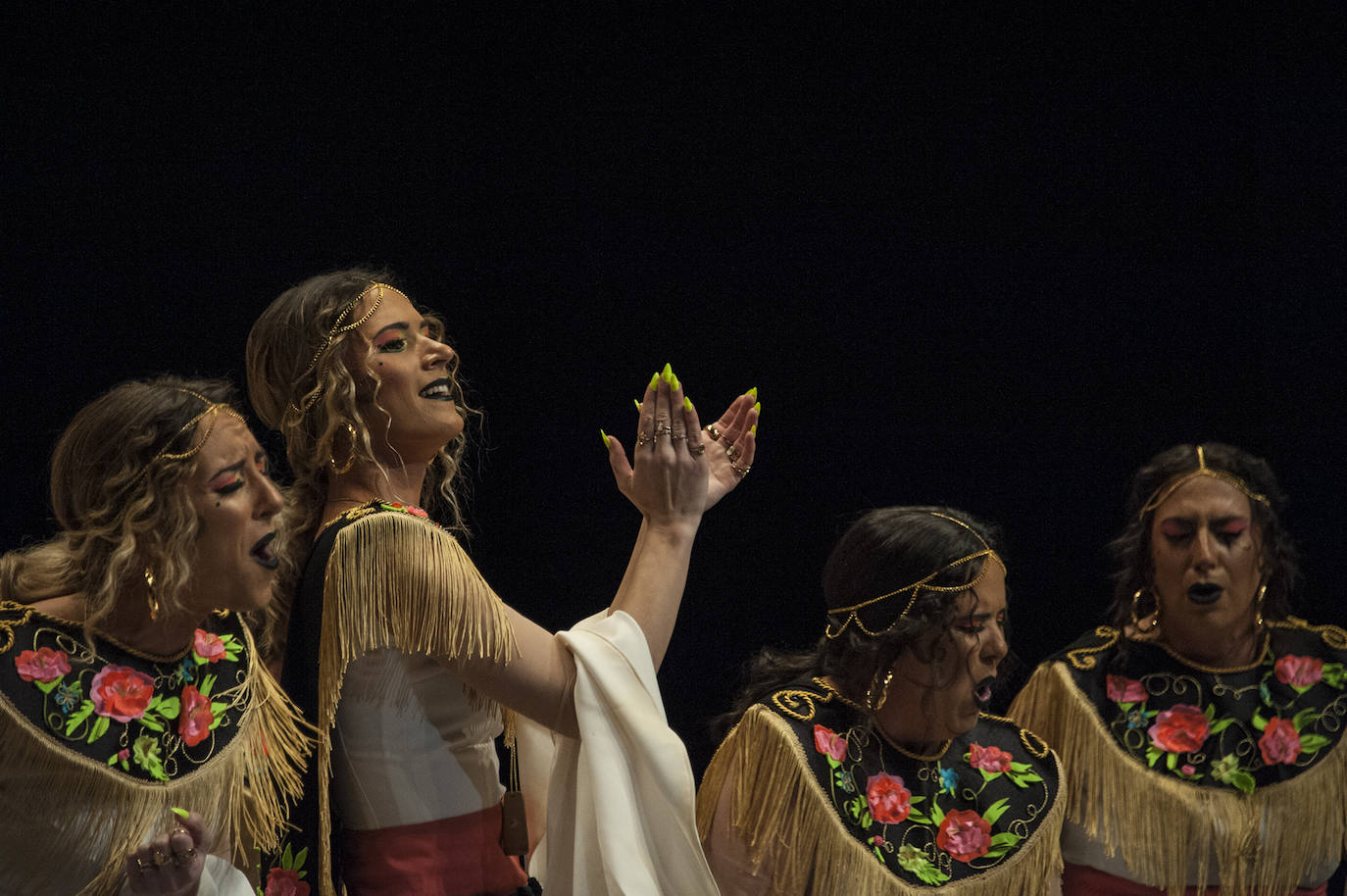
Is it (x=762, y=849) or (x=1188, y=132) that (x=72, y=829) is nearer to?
(x=762, y=849)

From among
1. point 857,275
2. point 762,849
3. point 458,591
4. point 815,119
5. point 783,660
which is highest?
point 815,119

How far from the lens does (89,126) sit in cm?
271

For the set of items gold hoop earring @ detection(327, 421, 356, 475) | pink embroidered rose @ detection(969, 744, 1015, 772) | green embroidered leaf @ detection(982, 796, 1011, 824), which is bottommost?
green embroidered leaf @ detection(982, 796, 1011, 824)

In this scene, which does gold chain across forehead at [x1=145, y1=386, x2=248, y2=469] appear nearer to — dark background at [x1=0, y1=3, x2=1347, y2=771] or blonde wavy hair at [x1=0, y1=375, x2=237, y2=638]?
blonde wavy hair at [x1=0, y1=375, x2=237, y2=638]

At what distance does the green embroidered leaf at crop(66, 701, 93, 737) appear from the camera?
1.72m

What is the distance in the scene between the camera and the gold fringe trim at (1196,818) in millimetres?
2320

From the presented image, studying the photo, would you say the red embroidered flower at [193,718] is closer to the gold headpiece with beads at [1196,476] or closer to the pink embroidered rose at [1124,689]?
the pink embroidered rose at [1124,689]

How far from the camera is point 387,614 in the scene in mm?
1876

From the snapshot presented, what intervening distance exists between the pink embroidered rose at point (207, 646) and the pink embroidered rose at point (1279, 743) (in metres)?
1.62

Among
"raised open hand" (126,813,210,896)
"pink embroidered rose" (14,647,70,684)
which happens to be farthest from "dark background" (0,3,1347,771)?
"raised open hand" (126,813,210,896)

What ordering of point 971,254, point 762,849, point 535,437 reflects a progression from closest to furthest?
point 762,849 < point 535,437 < point 971,254

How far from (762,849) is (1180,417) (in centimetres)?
166

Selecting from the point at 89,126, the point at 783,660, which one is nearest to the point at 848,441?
the point at 783,660

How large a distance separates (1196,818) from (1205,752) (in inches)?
4.5
